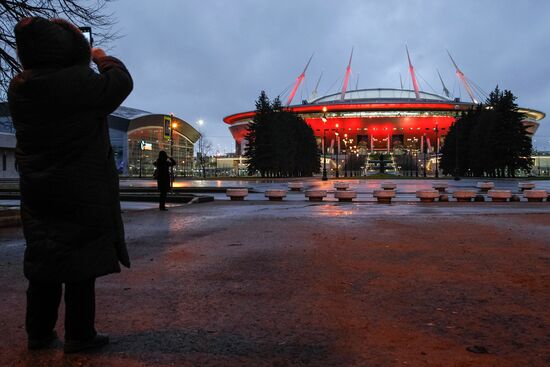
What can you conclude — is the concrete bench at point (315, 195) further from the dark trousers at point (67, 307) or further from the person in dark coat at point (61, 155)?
the person in dark coat at point (61, 155)

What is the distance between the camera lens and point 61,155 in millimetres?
2973

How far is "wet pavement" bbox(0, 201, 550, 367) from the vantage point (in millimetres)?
3229

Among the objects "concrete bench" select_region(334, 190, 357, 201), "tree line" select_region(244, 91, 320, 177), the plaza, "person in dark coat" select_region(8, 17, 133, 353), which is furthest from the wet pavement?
"tree line" select_region(244, 91, 320, 177)

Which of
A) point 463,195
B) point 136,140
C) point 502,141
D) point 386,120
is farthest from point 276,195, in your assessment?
point 386,120

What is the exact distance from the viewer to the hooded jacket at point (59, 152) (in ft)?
9.62

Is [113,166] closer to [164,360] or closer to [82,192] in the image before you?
[82,192]

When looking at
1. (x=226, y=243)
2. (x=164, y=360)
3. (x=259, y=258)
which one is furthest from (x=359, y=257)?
(x=164, y=360)

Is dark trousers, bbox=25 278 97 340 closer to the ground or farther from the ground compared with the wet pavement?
farther from the ground

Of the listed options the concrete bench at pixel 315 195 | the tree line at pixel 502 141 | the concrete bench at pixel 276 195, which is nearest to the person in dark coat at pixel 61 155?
the concrete bench at pixel 315 195

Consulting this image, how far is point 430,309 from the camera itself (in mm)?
4301

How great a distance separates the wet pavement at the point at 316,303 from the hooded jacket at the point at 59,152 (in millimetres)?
651

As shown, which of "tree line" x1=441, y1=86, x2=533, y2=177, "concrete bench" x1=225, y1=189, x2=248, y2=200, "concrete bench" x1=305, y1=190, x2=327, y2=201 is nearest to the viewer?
"concrete bench" x1=305, y1=190, x2=327, y2=201

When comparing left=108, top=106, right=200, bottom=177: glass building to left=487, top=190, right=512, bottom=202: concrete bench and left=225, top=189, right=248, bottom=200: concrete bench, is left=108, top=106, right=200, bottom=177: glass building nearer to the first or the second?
left=225, top=189, right=248, bottom=200: concrete bench

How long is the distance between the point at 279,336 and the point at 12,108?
2190 millimetres
